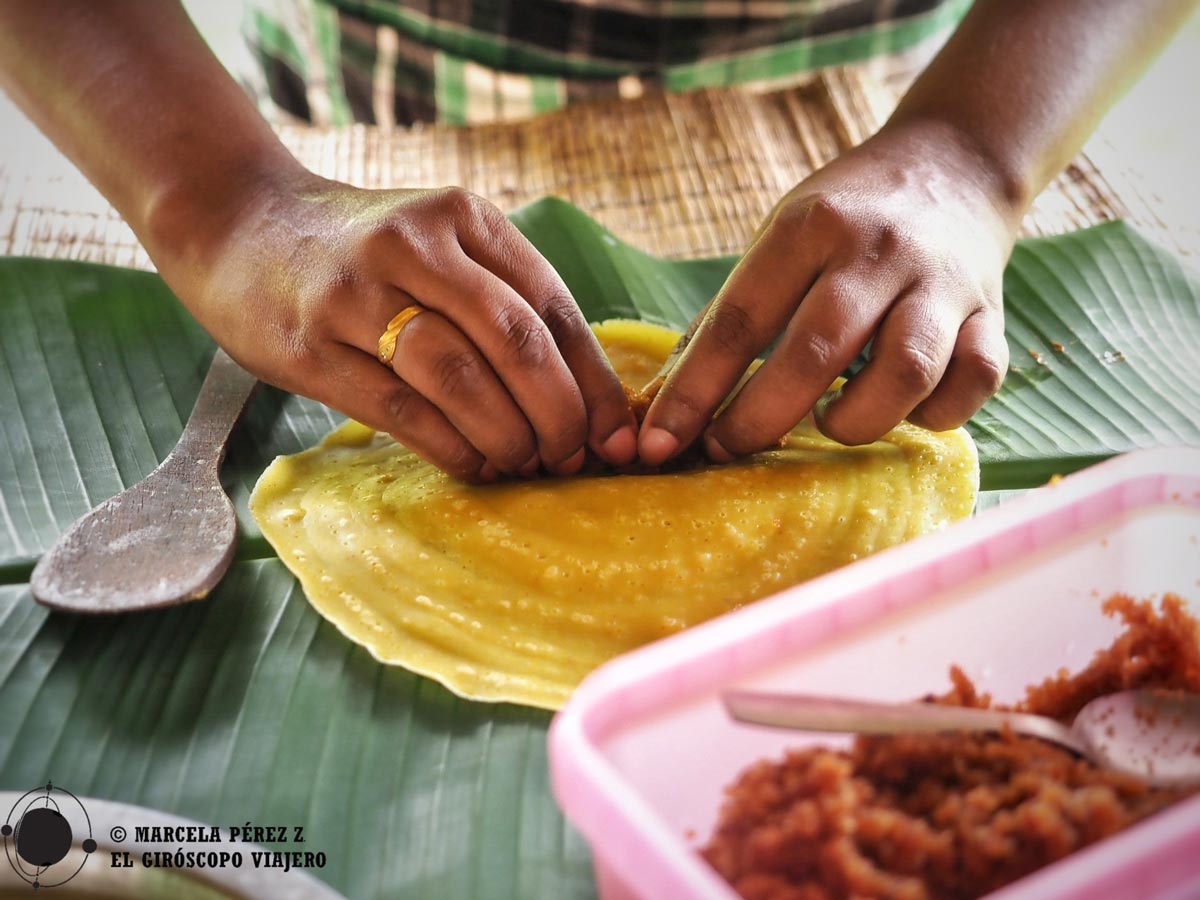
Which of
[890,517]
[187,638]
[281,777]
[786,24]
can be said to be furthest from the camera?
[786,24]

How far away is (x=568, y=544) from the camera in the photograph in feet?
A: 3.98

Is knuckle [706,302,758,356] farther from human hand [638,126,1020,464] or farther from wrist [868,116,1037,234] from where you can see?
wrist [868,116,1037,234]

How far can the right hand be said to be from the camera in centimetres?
120

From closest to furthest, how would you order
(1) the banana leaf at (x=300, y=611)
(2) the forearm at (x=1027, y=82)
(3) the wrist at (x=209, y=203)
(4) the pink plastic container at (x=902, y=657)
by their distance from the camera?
(4) the pink plastic container at (x=902, y=657) < (1) the banana leaf at (x=300, y=611) < (3) the wrist at (x=209, y=203) < (2) the forearm at (x=1027, y=82)

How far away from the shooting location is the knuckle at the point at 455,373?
1.20 m

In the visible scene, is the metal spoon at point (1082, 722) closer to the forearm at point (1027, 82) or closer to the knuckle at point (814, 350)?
the knuckle at point (814, 350)

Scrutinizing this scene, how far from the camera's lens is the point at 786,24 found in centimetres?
223

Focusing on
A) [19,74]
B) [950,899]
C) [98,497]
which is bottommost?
[98,497]

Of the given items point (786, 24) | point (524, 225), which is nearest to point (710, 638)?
point (524, 225)

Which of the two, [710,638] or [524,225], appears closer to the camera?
[710,638]

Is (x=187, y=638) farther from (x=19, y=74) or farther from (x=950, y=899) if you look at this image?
(x=19, y=74)

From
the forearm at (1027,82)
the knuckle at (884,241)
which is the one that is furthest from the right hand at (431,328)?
the forearm at (1027,82)

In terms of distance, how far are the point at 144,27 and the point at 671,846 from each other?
1380mm

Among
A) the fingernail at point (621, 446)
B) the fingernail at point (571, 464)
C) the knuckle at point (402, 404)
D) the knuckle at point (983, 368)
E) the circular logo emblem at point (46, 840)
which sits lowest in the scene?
the fingernail at point (571, 464)
